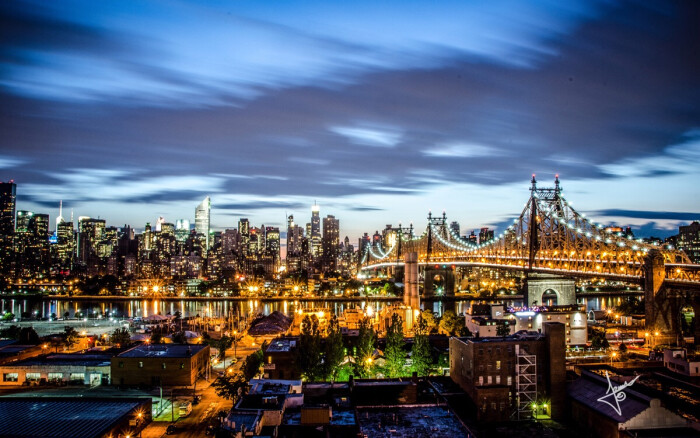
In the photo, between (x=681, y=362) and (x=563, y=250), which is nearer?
(x=681, y=362)

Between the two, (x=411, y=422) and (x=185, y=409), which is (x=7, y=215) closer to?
(x=185, y=409)

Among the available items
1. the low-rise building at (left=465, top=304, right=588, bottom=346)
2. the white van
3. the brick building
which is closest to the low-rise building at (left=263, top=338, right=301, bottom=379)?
the white van

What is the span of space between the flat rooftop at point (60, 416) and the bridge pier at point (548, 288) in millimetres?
36764

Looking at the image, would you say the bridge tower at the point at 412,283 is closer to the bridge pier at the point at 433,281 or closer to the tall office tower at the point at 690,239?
the bridge pier at the point at 433,281

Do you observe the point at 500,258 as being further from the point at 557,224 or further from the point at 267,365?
the point at 267,365

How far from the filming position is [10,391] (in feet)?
77.9

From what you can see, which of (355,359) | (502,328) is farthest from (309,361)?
(502,328)

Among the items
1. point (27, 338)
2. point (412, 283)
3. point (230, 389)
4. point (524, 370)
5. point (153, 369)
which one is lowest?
point (27, 338)

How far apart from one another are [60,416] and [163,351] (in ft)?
31.4

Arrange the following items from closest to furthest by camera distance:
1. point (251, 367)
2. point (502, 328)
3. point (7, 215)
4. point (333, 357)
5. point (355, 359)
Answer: point (251, 367)
point (333, 357)
point (355, 359)
point (502, 328)
point (7, 215)

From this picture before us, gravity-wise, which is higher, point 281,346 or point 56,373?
point 281,346

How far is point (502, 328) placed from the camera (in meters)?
34.0

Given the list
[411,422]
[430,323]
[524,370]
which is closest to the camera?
[411,422]

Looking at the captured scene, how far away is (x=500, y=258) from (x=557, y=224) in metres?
10.9
